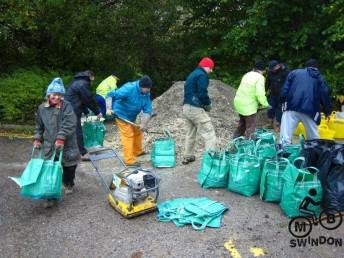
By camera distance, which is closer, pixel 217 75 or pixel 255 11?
pixel 255 11

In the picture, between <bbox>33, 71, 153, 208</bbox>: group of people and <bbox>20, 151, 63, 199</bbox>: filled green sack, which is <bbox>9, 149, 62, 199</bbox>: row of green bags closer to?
<bbox>20, 151, 63, 199</bbox>: filled green sack

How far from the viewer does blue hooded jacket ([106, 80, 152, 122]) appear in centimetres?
715

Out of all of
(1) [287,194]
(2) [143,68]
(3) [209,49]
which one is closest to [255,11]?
(3) [209,49]

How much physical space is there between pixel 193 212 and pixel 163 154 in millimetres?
2224

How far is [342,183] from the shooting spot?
5320 mm

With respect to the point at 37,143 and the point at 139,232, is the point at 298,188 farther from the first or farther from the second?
the point at 37,143

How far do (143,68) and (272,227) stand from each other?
30.8 ft

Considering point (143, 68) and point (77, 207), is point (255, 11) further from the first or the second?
point (77, 207)

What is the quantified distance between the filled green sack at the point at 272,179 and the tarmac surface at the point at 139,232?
0.15 m

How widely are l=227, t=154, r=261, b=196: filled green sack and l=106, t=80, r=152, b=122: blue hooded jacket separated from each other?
203 centimetres

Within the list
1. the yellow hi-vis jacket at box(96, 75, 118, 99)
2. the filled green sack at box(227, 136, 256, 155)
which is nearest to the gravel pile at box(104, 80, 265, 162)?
the yellow hi-vis jacket at box(96, 75, 118, 99)

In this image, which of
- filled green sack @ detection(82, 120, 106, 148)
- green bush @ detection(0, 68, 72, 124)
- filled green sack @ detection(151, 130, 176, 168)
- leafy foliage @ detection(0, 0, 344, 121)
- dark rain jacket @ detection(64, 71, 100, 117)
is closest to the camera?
dark rain jacket @ detection(64, 71, 100, 117)

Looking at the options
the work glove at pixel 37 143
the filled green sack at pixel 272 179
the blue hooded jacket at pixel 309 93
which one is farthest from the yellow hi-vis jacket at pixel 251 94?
the work glove at pixel 37 143

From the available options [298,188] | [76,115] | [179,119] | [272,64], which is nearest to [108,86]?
[179,119]
